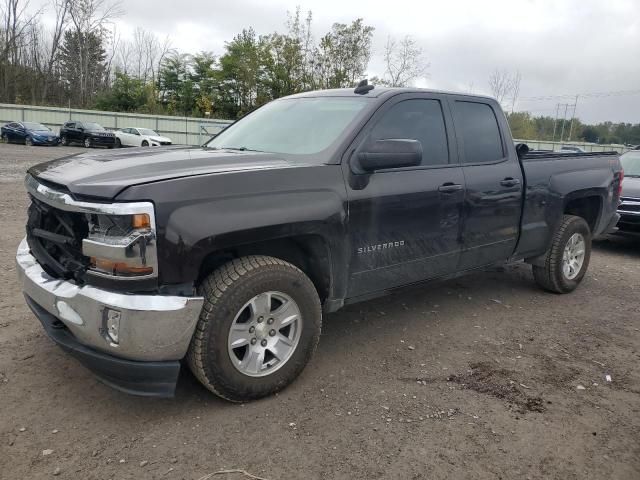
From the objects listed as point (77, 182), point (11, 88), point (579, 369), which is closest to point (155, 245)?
point (77, 182)

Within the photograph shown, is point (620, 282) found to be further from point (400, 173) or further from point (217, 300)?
point (217, 300)

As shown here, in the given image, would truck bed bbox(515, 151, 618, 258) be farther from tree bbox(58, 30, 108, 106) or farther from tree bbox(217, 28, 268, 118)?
tree bbox(58, 30, 108, 106)

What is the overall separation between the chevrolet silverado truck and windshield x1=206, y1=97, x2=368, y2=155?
2cm

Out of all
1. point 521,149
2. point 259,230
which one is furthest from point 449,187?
point 259,230

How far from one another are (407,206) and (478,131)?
1319 millimetres

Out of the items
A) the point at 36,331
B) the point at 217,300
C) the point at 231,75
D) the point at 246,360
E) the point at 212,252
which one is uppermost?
the point at 231,75

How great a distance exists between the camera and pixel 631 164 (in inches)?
364

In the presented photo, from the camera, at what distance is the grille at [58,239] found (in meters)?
2.75

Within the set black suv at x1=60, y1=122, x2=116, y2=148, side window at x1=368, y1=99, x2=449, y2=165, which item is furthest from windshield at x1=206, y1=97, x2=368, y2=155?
black suv at x1=60, y1=122, x2=116, y2=148

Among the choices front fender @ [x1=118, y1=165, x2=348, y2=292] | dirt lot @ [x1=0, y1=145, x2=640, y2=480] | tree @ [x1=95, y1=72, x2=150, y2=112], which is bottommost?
dirt lot @ [x1=0, y1=145, x2=640, y2=480]

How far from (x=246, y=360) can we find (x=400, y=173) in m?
1.64

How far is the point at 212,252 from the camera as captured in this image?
2.81 meters

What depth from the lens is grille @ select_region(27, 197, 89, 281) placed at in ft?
9.03

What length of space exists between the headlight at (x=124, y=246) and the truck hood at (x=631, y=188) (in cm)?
781
